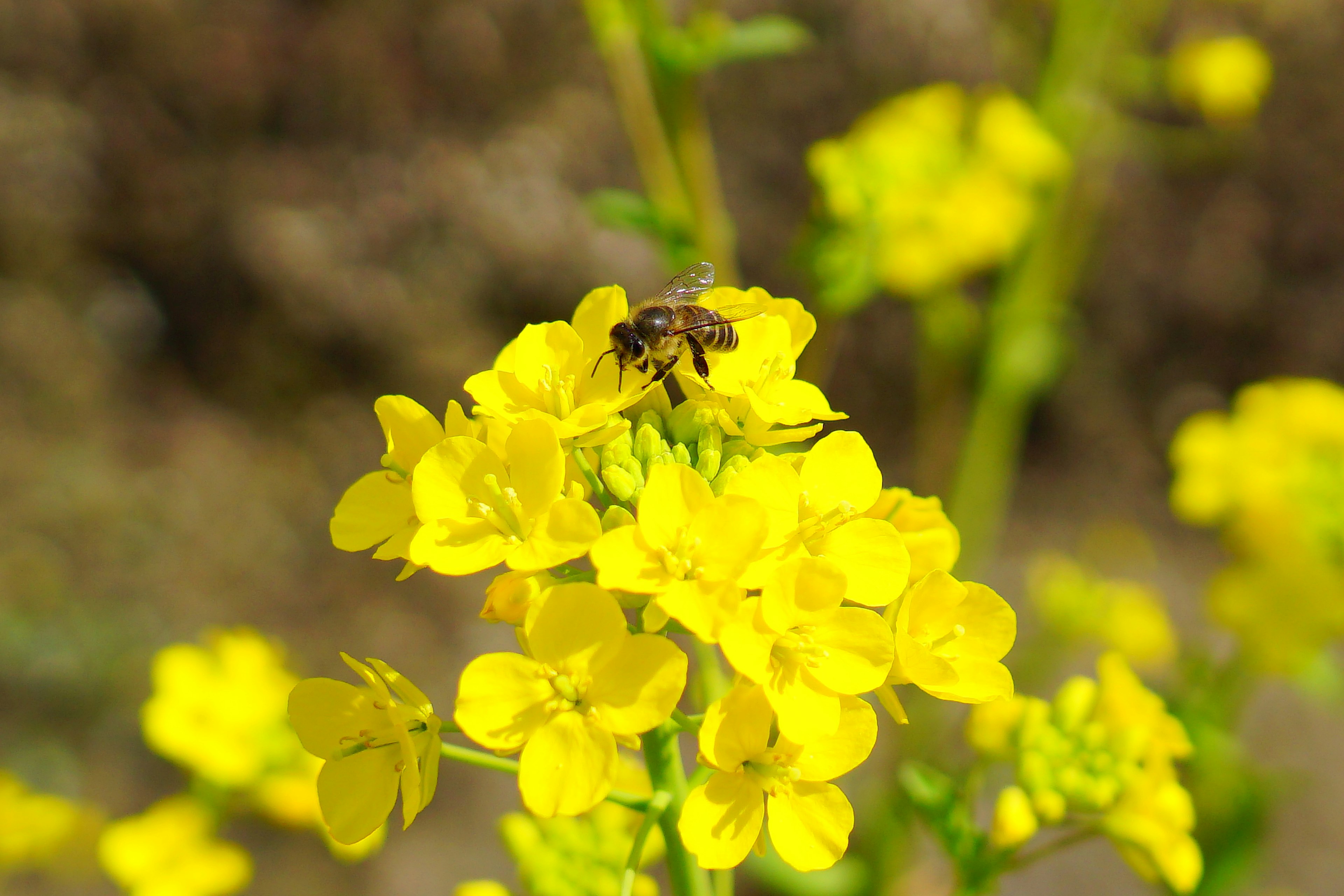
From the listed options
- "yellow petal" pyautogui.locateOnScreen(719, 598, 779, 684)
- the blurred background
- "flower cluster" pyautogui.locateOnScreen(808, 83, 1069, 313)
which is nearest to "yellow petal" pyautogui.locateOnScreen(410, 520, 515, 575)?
"yellow petal" pyautogui.locateOnScreen(719, 598, 779, 684)

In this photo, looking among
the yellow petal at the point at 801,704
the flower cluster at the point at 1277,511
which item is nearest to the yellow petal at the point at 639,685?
the yellow petal at the point at 801,704

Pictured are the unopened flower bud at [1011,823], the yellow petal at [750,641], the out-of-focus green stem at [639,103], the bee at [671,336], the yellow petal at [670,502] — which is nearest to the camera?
the yellow petal at [750,641]

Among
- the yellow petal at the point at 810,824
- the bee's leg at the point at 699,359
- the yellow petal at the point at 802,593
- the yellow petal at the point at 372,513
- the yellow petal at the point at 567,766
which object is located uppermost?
the bee's leg at the point at 699,359

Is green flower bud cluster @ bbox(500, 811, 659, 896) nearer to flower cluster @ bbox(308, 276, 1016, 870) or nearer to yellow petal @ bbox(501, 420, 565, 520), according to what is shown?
flower cluster @ bbox(308, 276, 1016, 870)

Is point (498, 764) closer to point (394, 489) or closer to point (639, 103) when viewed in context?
point (394, 489)

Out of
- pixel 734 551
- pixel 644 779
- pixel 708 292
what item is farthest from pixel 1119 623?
pixel 734 551

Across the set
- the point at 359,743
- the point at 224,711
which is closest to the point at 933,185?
the point at 359,743

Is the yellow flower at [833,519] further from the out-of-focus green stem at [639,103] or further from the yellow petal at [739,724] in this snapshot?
the out-of-focus green stem at [639,103]
